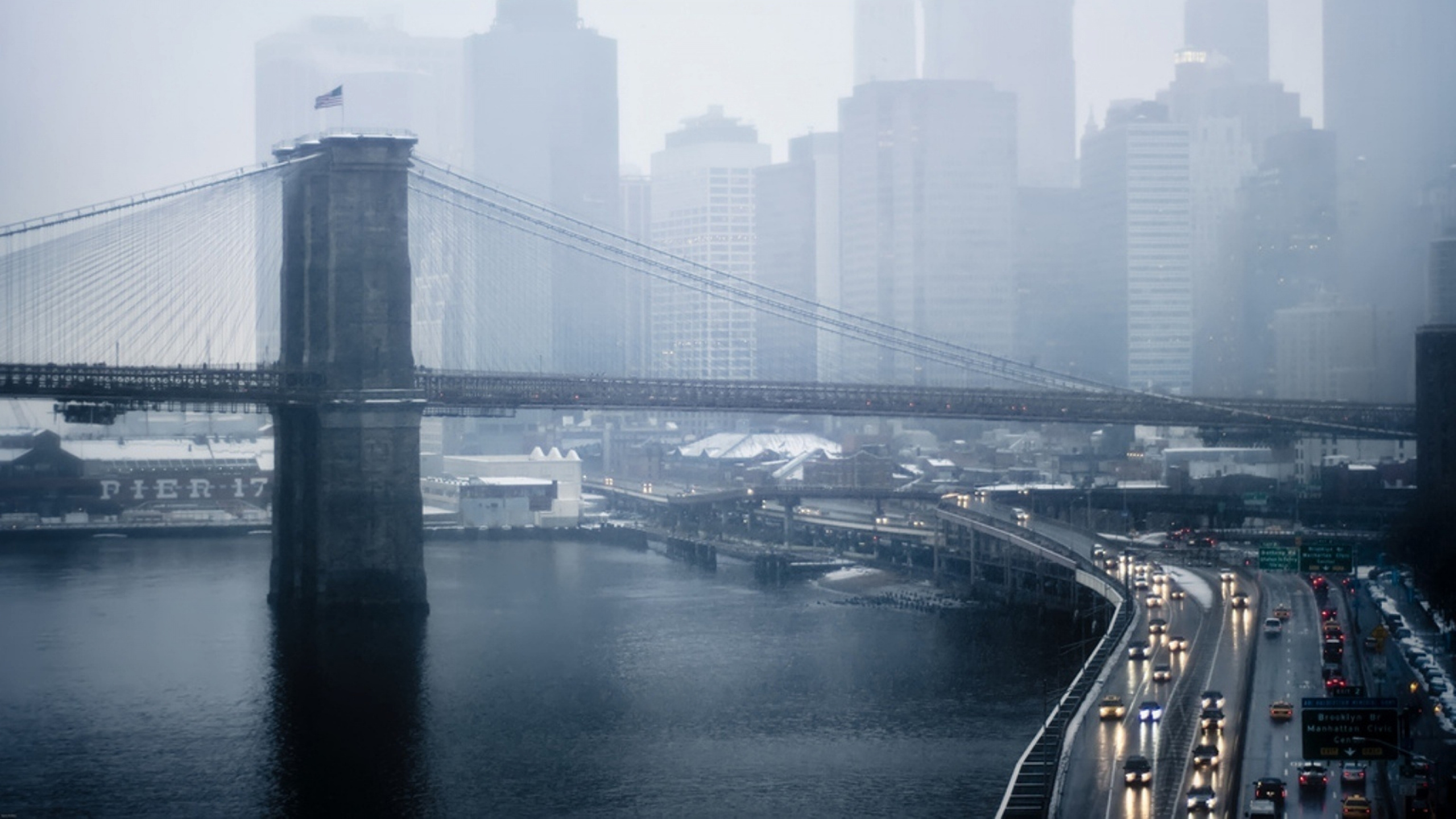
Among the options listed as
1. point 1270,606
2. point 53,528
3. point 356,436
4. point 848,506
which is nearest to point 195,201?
point 356,436

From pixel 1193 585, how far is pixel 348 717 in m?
19.8

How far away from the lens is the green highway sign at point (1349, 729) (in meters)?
20.9

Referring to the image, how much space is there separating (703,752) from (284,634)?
15221 mm

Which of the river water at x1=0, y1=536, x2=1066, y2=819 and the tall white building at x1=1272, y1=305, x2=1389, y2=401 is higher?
the tall white building at x1=1272, y1=305, x2=1389, y2=401

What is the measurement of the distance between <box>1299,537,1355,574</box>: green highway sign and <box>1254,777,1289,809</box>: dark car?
501 inches

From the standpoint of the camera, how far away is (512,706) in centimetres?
3306

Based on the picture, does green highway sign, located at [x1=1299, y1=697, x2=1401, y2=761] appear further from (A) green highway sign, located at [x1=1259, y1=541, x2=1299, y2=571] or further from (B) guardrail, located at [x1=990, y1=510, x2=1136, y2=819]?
(A) green highway sign, located at [x1=1259, y1=541, x2=1299, y2=571]

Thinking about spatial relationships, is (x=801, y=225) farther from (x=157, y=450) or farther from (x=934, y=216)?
(x=157, y=450)

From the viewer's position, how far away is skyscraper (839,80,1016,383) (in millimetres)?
126438

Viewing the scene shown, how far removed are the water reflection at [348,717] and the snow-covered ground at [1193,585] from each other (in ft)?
53.2

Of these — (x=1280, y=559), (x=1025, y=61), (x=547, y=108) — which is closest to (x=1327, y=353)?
(x=1280, y=559)

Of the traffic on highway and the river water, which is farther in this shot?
the river water

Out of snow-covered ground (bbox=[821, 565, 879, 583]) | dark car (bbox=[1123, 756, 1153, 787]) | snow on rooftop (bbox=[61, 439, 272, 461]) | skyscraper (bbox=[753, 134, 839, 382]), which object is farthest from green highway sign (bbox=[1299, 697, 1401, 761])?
skyscraper (bbox=[753, 134, 839, 382])

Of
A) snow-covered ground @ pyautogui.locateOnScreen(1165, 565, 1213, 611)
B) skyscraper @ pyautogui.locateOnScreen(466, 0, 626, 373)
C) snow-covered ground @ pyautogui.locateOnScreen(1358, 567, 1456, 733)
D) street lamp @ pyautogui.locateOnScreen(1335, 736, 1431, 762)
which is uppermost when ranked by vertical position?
skyscraper @ pyautogui.locateOnScreen(466, 0, 626, 373)
